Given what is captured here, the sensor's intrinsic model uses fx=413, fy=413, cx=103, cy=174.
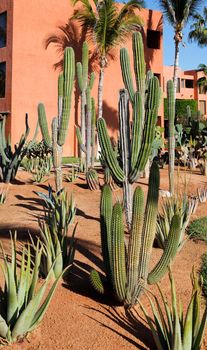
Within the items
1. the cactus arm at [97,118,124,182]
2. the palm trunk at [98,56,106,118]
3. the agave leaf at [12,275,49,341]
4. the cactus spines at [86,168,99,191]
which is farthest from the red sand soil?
the palm trunk at [98,56,106,118]

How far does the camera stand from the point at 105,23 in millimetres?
20594

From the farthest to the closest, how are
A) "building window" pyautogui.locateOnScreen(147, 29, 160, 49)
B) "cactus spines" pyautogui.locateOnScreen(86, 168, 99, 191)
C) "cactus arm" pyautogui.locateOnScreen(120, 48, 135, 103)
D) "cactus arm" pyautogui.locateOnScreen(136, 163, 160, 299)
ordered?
"building window" pyautogui.locateOnScreen(147, 29, 160, 49), "cactus spines" pyautogui.locateOnScreen(86, 168, 99, 191), "cactus arm" pyautogui.locateOnScreen(120, 48, 135, 103), "cactus arm" pyautogui.locateOnScreen(136, 163, 160, 299)

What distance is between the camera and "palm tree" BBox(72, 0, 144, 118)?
20.7 meters

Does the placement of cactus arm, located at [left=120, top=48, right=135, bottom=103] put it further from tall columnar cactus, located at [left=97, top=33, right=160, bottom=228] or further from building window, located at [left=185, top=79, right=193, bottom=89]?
building window, located at [left=185, top=79, right=193, bottom=89]

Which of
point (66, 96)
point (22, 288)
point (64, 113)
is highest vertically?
point (66, 96)

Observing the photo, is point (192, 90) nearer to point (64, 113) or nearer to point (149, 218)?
point (64, 113)

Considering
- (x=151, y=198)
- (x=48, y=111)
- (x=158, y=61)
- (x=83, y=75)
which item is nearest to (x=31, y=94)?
(x=48, y=111)

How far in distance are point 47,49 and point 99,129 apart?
17.2 meters

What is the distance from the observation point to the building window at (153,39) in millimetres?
25750

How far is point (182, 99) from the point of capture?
4222 cm

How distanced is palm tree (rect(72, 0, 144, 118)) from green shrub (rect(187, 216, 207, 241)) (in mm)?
13977

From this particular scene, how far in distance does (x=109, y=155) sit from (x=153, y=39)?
74.6 ft

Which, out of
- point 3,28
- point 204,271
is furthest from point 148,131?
point 3,28

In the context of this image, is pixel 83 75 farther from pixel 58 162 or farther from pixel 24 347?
pixel 24 347
